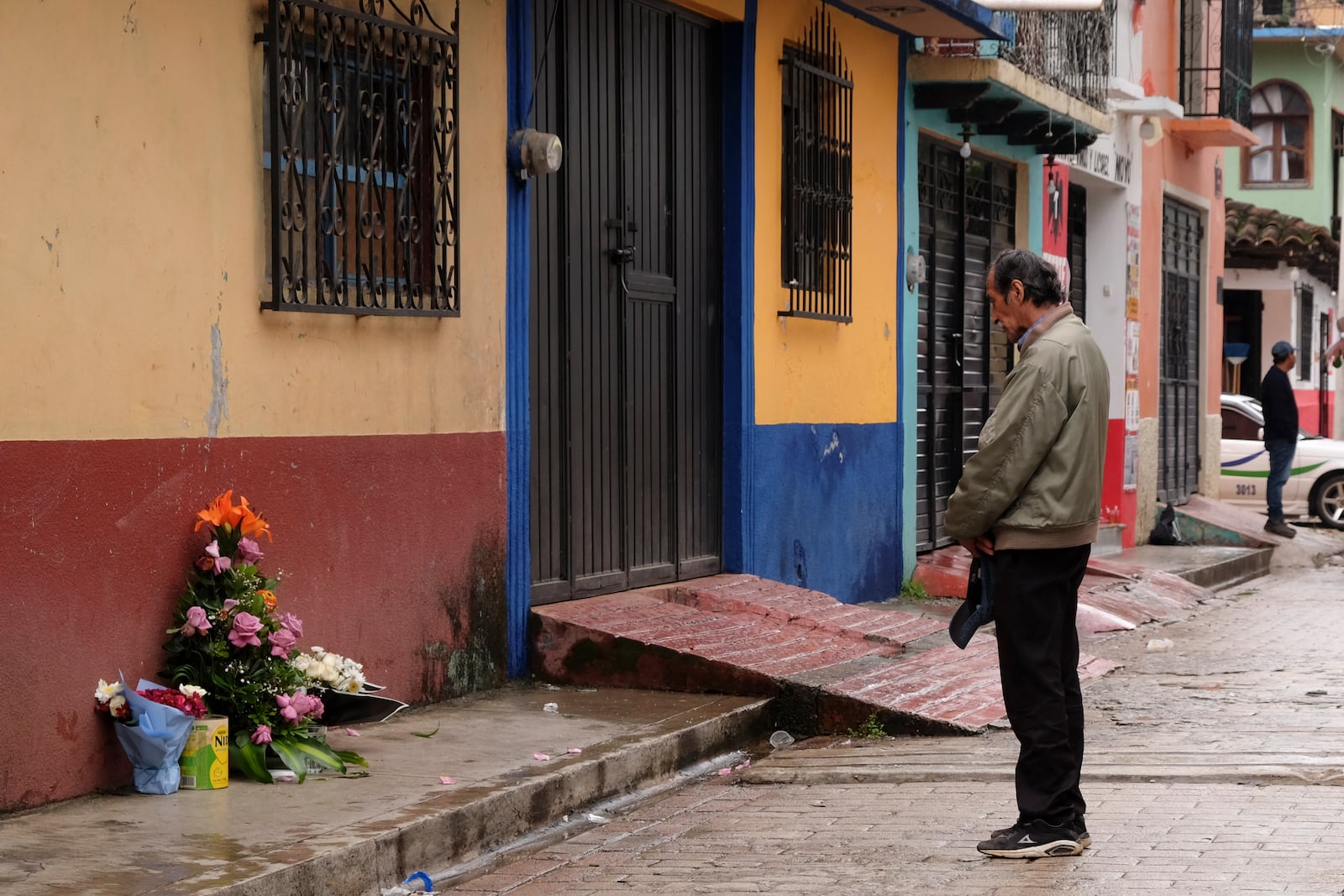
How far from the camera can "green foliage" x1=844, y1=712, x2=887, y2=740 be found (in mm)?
7930

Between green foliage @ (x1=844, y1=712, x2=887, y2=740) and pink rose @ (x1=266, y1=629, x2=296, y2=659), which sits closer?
pink rose @ (x1=266, y1=629, x2=296, y2=659)

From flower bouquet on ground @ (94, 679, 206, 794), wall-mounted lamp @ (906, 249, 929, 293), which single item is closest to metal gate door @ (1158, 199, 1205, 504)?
wall-mounted lamp @ (906, 249, 929, 293)

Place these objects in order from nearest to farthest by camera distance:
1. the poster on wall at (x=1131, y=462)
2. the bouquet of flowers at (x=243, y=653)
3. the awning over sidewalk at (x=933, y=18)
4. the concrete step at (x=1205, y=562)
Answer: the bouquet of flowers at (x=243, y=653) → the awning over sidewalk at (x=933, y=18) → the concrete step at (x=1205, y=562) → the poster on wall at (x=1131, y=462)

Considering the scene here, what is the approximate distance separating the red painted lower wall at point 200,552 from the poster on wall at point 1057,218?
8751 millimetres

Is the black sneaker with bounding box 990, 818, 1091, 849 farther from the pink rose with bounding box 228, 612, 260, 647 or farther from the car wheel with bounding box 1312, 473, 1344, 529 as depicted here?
the car wheel with bounding box 1312, 473, 1344, 529

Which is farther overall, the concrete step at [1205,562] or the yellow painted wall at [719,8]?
the concrete step at [1205,562]

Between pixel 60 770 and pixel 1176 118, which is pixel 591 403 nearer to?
pixel 60 770

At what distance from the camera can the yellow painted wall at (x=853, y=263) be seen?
10.8 m

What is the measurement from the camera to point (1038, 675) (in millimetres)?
5754

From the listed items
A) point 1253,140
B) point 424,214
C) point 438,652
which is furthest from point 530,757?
point 1253,140

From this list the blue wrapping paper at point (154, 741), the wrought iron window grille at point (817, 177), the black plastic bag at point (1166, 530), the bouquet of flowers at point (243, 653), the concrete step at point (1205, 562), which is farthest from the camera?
the black plastic bag at point (1166, 530)

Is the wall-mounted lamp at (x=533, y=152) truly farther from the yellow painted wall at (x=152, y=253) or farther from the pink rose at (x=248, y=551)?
the pink rose at (x=248, y=551)

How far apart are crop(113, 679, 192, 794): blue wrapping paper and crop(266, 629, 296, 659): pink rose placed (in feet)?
1.56

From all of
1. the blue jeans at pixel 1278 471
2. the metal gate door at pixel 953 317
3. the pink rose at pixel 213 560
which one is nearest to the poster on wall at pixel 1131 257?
the metal gate door at pixel 953 317
